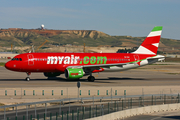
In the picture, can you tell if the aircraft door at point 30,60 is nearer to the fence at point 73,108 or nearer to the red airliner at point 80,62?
the red airliner at point 80,62

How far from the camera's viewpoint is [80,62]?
193 feet

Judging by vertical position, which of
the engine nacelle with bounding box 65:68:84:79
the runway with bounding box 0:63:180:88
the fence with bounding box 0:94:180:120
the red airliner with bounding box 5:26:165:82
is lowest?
the fence with bounding box 0:94:180:120

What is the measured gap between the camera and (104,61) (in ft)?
200

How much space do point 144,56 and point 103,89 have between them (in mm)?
21283

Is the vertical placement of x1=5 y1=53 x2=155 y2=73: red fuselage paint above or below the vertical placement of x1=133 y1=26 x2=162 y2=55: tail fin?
below

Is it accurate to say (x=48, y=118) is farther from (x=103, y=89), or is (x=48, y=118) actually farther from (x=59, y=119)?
(x=103, y=89)

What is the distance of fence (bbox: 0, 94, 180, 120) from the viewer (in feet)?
78.3

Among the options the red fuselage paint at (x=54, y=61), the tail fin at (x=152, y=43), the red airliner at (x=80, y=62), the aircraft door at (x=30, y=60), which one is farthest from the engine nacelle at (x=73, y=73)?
the tail fin at (x=152, y=43)

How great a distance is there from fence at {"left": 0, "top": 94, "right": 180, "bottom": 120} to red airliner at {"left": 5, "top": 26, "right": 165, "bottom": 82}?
20.6 metres

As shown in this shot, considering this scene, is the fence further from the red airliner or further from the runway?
the red airliner

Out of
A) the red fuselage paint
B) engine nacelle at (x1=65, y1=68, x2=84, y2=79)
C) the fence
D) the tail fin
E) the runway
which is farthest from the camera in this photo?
the tail fin

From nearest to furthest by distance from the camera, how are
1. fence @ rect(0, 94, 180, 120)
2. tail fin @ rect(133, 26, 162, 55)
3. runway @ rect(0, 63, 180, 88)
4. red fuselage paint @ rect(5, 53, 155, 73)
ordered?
fence @ rect(0, 94, 180, 120), runway @ rect(0, 63, 180, 88), red fuselage paint @ rect(5, 53, 155, 73), tail fin @ rect(133, 26, 162, 55)

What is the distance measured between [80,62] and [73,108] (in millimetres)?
30637

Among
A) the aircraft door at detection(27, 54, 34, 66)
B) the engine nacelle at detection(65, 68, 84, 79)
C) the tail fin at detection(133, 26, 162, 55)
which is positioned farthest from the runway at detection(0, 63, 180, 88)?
the tail fin at detection(133, 26, 162, 55)
